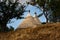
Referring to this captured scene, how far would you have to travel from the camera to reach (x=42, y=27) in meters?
1.37

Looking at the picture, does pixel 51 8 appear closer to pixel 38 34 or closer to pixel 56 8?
pixel 56 8

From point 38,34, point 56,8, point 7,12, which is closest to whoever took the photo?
point 38,34

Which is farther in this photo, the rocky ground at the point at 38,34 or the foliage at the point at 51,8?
the foliage at the point at 51,8

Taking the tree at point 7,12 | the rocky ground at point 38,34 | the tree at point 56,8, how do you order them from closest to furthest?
the rocky ground at point 38,34
the tree at point 7,12
the tree at point 56,8

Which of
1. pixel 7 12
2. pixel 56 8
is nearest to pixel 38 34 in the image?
pixel 7 12

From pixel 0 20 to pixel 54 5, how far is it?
2.25ft

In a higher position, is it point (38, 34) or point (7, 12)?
point (7, 12)

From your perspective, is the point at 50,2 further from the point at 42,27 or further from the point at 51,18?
the point at 42,27

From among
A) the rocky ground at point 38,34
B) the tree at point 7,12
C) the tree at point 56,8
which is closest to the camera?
the rocky ground at point 38,34

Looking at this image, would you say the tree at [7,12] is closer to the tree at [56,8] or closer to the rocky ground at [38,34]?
the rocky ground at [38,34]

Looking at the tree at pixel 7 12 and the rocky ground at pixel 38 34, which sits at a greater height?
the tree at pixel 7 12

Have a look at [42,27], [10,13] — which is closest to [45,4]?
[10,13]

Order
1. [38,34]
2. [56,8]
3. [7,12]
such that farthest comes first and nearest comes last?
[56,8] → [7,12] → [38,34]

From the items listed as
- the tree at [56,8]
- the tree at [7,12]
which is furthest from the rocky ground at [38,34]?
the tree at [56,8]
